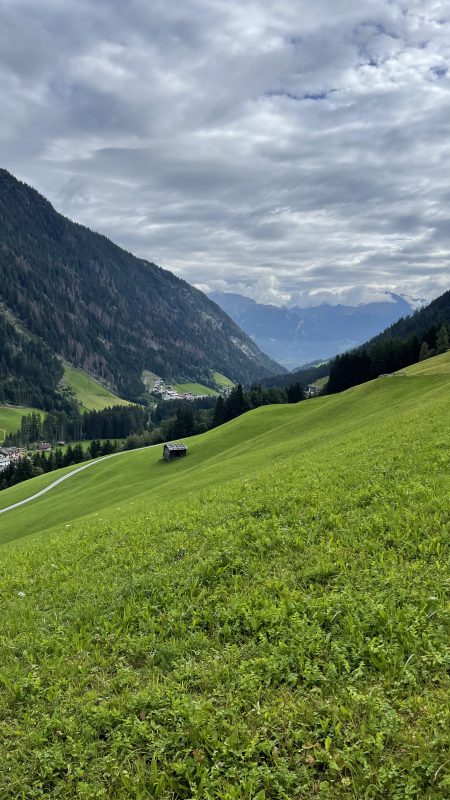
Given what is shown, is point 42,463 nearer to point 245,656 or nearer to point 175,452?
point 175,452

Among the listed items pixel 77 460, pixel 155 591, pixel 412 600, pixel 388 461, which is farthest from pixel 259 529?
pixel 77 460

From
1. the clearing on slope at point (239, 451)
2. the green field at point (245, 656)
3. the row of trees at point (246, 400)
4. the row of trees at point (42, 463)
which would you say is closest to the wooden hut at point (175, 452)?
the clearing on slope at point (239, 451)

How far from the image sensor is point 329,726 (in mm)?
5547

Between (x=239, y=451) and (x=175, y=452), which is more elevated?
(x=175, y=452)

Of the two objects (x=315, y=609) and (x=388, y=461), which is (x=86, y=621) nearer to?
(x=315, y=609)

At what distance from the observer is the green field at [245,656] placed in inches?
204

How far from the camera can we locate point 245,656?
23.5 feet

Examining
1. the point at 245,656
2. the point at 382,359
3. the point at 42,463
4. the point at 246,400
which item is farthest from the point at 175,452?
the point at 42,463

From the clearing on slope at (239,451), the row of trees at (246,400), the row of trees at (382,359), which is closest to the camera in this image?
the clearing on slope at (239,451)

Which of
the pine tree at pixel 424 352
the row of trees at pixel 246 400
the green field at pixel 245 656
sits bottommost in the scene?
the green field at pixel 245 656

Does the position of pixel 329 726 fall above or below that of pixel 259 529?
below

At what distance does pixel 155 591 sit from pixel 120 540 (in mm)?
5436

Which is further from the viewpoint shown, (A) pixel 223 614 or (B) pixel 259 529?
(B) pixel 259 529

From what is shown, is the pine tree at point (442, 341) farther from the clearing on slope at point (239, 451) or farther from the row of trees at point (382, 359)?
the clearing on slope at point (239, 451)
